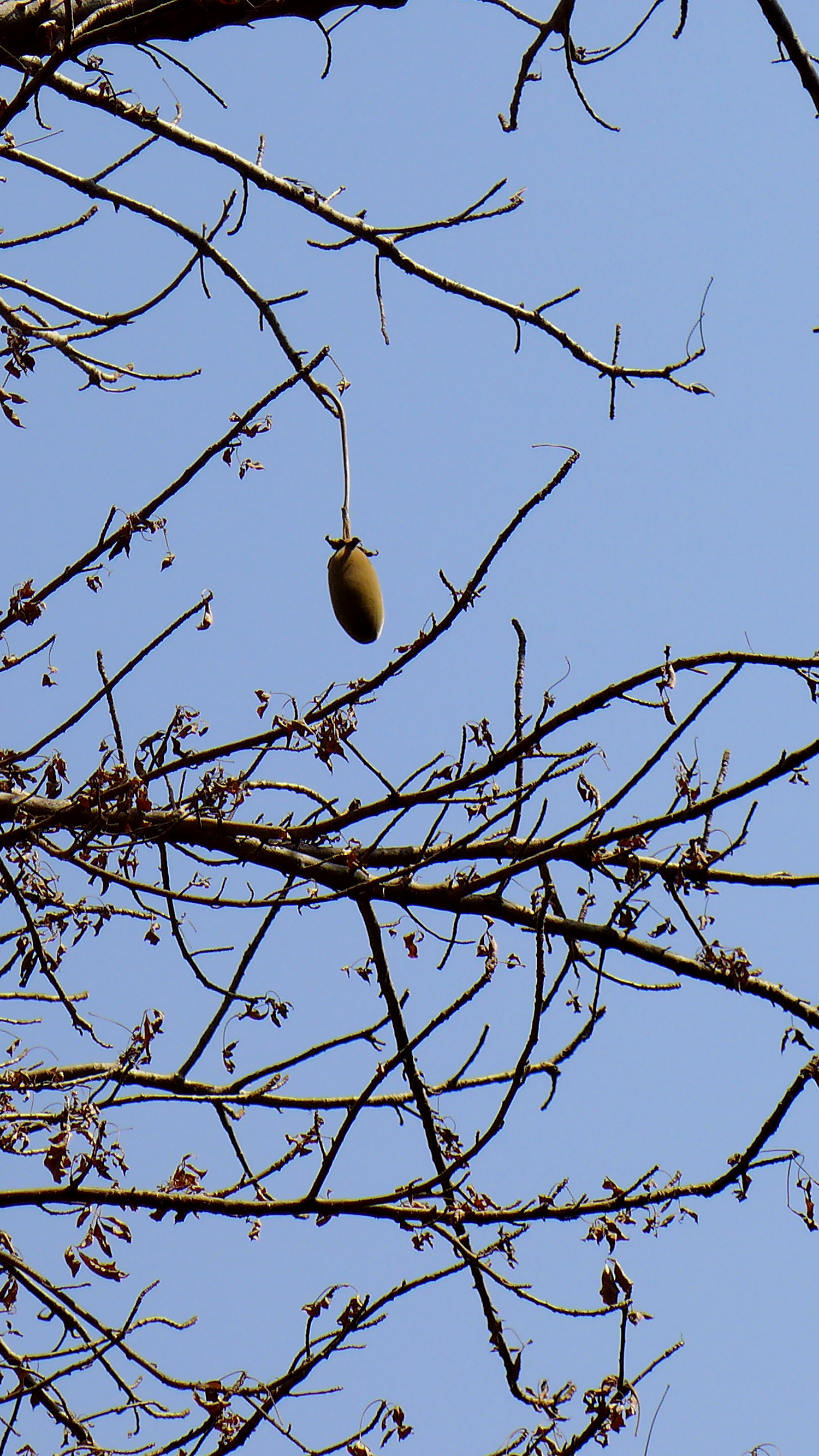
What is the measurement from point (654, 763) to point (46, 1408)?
1750 mm

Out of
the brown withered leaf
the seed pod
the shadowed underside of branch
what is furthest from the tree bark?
the brown withered leaf

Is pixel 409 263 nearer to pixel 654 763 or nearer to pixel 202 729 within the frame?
pixel 202 729

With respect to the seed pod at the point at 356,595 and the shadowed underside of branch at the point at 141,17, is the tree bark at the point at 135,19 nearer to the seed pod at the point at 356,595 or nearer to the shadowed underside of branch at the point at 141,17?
the shadowed underside of branch at the point at 141,17

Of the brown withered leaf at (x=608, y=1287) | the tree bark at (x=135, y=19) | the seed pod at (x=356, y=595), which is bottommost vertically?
the brown withered leaf at (x=608, y=1287)

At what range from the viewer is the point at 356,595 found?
319 cm

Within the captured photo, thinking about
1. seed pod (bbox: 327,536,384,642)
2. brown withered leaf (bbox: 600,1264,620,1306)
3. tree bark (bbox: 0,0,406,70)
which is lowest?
brown withered leaf (bbox: 600,1264,620,1306)

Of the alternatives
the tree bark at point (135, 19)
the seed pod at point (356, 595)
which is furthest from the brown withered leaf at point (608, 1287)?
the tree bark at point (135, 19)

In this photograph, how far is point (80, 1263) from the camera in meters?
2.31

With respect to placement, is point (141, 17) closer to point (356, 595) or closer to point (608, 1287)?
point (356, 595)

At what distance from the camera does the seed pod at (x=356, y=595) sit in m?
3.19

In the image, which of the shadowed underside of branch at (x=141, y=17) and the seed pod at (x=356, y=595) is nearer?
the shadowed underside of branch at (x=141, y=17)

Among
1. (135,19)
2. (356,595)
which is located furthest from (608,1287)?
(135,19)

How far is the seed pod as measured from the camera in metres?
3.19

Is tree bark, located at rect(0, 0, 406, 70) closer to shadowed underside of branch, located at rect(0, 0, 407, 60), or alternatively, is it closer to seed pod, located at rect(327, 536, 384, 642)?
shadowed underside of branch, located at rect(0, 0, 407, 60)
